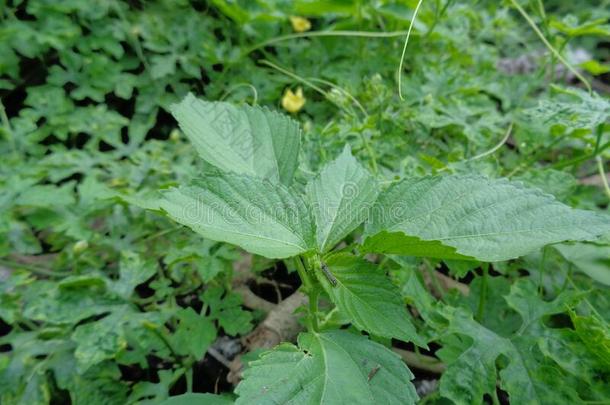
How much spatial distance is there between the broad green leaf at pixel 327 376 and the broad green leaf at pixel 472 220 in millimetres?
174

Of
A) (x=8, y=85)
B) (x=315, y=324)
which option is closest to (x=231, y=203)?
(x=315, y=324)

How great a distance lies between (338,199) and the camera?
908 millimetres

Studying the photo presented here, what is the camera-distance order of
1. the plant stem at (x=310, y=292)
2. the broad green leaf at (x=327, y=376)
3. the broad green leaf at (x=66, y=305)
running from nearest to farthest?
the broad green leaf at (x=327, y=376)
the plant stem at (x=310, y=292)
the broad green leaf at (x=66, y=305)

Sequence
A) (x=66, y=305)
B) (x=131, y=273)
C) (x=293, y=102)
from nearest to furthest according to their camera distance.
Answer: (x=66, y=305) → (x=131, y=273) → (x=293, y=102)

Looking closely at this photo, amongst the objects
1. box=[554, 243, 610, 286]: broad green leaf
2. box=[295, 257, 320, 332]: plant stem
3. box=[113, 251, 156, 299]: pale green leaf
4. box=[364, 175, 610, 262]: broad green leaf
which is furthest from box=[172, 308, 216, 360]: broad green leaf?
box=[554, 243, 610, 286]: broad green leaf

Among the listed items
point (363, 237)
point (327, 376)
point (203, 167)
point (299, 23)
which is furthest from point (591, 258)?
point (299, 23)

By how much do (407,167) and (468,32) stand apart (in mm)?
1217

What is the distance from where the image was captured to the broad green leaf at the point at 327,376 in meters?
0.72

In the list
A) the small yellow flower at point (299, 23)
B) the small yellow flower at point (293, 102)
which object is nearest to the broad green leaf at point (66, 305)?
the small yellow flower at point (293, 102)

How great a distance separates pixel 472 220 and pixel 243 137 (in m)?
0.50

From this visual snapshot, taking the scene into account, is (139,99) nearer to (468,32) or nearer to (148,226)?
(148,226)

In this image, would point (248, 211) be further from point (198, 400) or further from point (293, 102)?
point (293, 102)

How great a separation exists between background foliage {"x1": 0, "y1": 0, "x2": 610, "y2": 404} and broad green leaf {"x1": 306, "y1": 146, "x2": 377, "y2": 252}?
10.0 inches

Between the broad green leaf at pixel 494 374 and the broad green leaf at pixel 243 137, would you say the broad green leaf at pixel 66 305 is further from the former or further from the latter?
the broad green leaf at pixel 494 374
